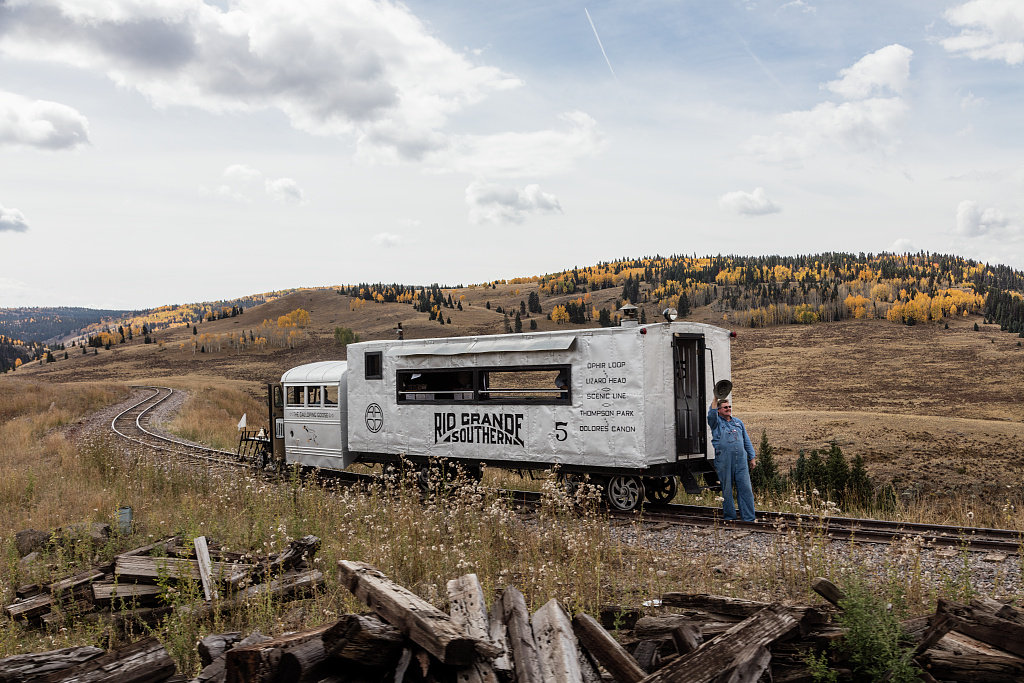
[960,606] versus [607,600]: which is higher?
[960,606]

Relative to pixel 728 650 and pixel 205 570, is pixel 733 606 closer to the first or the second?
pixel 728 650

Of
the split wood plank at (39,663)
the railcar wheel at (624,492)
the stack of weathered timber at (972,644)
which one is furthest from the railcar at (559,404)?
the split wood plank at (39,663)

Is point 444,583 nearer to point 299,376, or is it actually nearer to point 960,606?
point 960,606

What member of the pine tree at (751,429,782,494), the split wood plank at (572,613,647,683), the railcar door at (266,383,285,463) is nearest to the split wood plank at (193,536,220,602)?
the split wood plank at (572,613,647,683)

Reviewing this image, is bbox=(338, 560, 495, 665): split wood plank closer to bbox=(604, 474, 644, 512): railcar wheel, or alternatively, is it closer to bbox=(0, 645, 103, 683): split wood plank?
bbox=(0, 645, 103, 683): split wood plank

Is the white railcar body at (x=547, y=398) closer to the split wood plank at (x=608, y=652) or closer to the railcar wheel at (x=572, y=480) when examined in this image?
the railcar wheel at (x=572, y=480)

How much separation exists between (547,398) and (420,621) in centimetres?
816

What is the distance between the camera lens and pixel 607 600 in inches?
239

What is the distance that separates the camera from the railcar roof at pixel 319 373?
613 inches

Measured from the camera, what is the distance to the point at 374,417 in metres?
14.3

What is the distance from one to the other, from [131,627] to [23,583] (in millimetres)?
2128

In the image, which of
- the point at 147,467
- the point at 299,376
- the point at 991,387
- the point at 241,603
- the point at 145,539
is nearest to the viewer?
the point at 241,603

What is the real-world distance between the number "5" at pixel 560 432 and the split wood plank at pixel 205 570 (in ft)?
20.2

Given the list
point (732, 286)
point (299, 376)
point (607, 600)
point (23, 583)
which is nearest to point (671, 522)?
point (607, 600)
